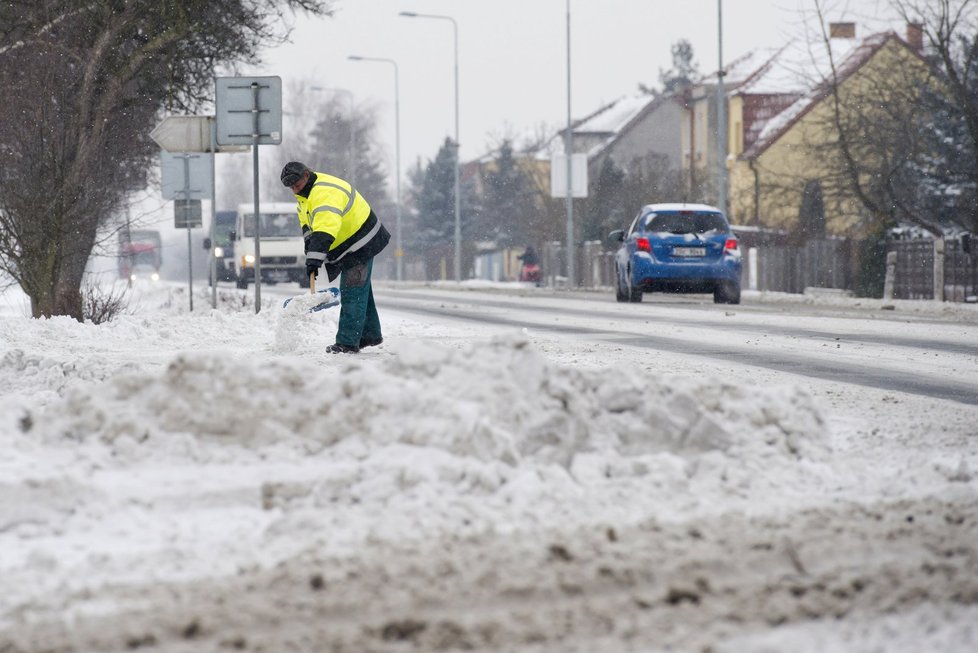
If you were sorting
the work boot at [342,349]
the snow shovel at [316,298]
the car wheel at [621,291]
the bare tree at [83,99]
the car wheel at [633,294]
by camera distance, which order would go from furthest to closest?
the car wheel at [621,291]
the car wheel at [633,294]
the bare tree at [83,99]
the snow shovel at [316,298]
the work boot at [342,349]

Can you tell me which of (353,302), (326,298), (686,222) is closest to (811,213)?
(686,222)

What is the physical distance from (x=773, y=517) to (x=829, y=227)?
2011 inches

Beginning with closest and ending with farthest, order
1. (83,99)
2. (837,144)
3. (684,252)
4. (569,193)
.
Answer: (83,99), (684,252), (837,144), (569,193)

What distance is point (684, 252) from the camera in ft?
85.4

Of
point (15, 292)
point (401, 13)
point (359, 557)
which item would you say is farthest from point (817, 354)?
point (401, 13)

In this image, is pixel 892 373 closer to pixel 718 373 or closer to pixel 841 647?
pixel 718 373

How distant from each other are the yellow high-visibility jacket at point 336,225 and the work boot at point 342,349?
61 cm

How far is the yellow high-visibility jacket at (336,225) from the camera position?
12.3 m

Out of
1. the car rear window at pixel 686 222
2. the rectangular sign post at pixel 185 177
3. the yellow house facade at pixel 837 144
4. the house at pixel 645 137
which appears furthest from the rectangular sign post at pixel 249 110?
the house at pixel 645 137

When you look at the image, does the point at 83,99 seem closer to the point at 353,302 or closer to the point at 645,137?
the point at 353,302

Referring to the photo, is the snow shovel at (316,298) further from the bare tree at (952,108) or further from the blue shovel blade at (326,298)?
the bare tree at (952,108)

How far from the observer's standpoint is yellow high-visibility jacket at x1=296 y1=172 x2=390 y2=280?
12320mm

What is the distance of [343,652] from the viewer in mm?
3633

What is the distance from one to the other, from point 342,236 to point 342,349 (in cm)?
95
